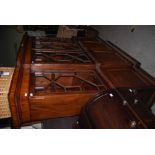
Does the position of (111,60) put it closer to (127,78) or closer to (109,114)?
(127,78)

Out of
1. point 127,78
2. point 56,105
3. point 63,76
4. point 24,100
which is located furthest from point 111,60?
point 24,100

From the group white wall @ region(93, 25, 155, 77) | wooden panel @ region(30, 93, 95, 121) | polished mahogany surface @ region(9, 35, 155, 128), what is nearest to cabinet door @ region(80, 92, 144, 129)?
polished mahogany surface @ region(9, 35, 155, 128)

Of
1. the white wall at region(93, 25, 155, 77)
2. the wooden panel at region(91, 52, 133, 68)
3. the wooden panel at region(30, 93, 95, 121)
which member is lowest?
the wooden panel at region(30, 93, 95, 121)

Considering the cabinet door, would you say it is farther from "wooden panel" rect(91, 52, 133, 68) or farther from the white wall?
the white wall

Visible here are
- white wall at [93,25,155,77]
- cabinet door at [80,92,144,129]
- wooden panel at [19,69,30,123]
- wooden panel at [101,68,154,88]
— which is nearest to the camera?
cabinet door at [80,92,144,129]

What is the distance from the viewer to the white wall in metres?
1.74

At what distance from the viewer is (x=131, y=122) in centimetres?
97

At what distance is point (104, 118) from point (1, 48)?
4852 millimetres

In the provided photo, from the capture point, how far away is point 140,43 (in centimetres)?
194

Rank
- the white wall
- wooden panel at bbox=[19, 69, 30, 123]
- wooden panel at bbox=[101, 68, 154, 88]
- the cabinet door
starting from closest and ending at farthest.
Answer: the cabinet door < wooden panel at bbox=[19, 69, 30, 123] < wooden panel at bbox=[101, 68, 154, 88] < the white wall
